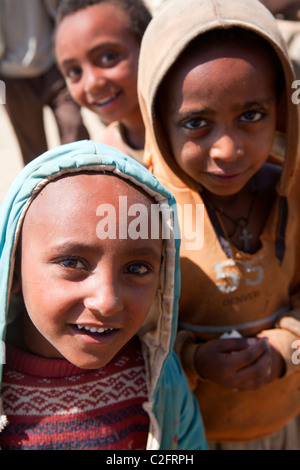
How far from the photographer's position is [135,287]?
1.42 m

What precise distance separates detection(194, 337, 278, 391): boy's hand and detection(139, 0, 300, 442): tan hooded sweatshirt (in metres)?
0.05

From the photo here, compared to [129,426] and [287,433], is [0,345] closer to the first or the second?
[129,426]

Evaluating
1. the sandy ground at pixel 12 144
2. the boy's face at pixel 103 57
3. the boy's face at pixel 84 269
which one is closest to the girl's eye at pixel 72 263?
the boy's face at pixel 84 269

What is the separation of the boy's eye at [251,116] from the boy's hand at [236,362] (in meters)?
0.70

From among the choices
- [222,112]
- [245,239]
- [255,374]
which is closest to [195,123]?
[222,112]

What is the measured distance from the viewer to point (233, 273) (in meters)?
1.89

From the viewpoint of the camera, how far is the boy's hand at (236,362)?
182 cm

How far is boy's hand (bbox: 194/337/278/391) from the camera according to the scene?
1.82 m

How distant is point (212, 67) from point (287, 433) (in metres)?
1.44

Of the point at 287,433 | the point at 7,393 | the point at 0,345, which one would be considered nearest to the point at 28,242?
the point at 0,345

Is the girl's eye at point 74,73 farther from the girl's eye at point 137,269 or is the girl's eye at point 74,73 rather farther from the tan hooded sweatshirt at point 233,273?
the girl's eye at point 137,269

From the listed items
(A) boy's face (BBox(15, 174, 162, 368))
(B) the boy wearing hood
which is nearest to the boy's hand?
(B) the boy wearing hood

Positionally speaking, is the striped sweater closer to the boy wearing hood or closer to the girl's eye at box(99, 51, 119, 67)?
the boy wearing hood

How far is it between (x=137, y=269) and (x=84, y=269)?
146 millimetres
